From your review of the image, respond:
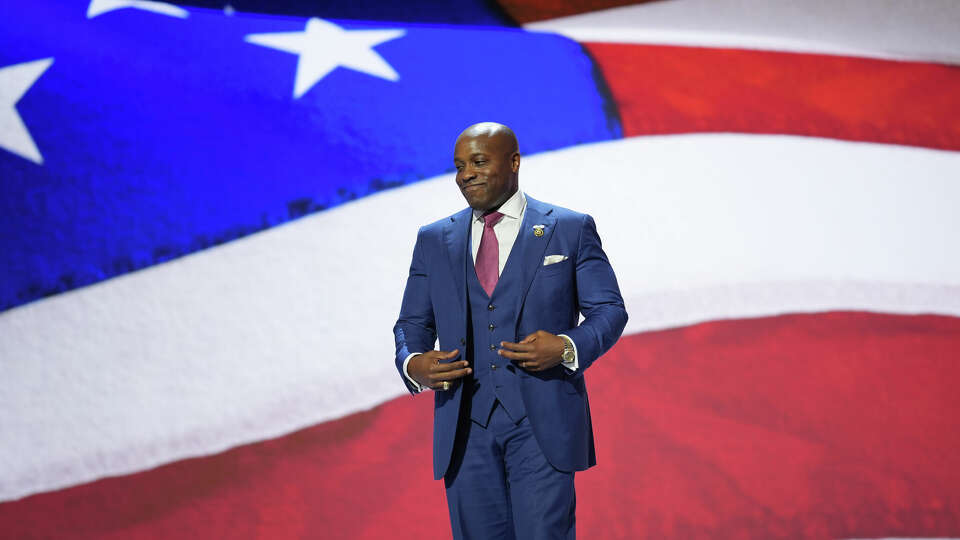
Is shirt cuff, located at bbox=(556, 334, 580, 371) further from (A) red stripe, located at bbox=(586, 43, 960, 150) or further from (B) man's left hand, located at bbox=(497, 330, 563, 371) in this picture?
(A) red stripe, located at bbox=(586, 43, 960, 150)

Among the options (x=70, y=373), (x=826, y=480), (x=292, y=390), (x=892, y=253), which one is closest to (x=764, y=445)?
(x=826, y=480)

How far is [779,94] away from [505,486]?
226 centimetres

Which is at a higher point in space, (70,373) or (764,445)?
(70,373)

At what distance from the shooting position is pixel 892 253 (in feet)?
9.42

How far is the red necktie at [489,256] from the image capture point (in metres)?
1.55

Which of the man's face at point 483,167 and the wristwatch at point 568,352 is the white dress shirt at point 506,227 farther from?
the wristwatch at point 568,352

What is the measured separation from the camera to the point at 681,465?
2.53 meters

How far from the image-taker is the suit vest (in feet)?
4.83

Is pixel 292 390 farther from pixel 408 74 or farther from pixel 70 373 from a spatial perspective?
pixel 408 74

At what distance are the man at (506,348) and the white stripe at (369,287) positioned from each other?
1112mm

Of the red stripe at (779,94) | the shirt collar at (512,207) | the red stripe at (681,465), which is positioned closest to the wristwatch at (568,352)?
the shirt collar at (512,207)

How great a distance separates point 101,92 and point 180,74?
0.88 feet

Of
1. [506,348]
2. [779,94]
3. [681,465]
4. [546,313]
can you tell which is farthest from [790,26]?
[506,348]

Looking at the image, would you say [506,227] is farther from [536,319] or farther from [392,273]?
[392,273]
